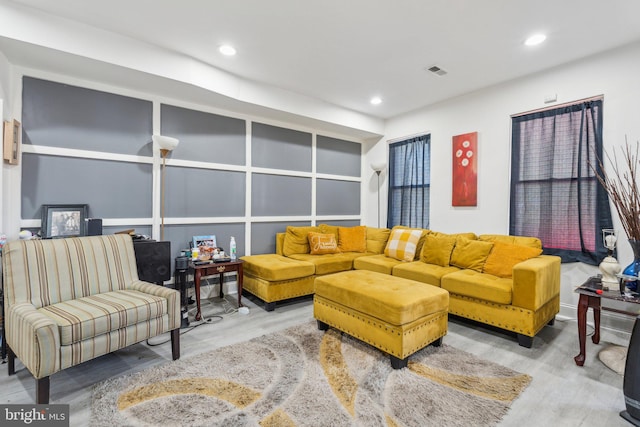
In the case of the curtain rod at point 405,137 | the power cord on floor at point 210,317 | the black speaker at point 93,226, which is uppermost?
the curtain rod at point 405,137

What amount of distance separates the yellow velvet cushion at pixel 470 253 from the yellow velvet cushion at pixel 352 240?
1408mm

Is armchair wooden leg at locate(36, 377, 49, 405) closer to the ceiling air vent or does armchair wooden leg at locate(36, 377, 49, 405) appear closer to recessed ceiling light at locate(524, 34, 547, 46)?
the ceiling air vent

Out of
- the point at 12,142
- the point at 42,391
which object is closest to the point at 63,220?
the point at 12,142

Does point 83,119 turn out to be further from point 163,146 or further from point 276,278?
point 276,278

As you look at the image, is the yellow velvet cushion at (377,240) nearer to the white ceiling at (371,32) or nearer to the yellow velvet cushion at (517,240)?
the yellow velvet cushion at (517,240)

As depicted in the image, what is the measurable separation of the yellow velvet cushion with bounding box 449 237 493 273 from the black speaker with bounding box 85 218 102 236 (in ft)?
12.1

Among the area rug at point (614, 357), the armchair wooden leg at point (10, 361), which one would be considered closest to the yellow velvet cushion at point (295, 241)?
the armchair wooden leg at point (10, 361)

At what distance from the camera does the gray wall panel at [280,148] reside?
412cm

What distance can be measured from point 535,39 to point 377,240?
2858mm

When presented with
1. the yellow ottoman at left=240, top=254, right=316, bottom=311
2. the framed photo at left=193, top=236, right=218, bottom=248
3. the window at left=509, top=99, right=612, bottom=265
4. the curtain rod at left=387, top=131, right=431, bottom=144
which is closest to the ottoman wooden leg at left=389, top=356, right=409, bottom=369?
the yellow ottoman at left=240, top=254, right=316, bottom=311

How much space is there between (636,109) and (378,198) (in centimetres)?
314

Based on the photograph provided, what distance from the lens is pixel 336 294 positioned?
2547 mm

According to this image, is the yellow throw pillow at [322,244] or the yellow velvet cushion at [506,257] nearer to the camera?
the yellow velvet cushion at [506,257]

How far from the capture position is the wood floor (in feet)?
5.51
